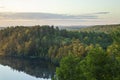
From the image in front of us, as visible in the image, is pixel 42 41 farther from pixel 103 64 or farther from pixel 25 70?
pixel 103 64

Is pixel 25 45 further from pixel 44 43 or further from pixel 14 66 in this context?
pixel 14 66

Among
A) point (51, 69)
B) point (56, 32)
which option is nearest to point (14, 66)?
point (51, 69)

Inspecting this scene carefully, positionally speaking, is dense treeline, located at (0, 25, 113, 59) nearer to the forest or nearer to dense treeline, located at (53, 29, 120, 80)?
the forest

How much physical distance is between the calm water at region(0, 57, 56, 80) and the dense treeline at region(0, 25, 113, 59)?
9478 millimetres

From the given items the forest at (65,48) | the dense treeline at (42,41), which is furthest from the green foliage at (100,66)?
the dense treeline at (42,41)

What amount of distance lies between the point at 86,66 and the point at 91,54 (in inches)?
46.2

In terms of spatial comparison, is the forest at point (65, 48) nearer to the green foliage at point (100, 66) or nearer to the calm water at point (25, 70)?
the green foliage at point (100, 66)

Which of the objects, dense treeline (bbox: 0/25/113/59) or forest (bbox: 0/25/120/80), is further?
dense treeline (bbox: 0/25/113/59)

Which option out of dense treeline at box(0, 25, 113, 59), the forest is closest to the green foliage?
the forest

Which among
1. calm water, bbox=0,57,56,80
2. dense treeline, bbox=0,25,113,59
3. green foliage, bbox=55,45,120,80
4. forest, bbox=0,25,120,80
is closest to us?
green foliage, bbox=55,45,120,80

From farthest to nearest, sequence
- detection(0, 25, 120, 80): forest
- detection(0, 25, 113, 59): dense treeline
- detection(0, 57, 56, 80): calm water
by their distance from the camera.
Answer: detection(0, 25, 113, 59): dense treeline
detection(0, 57, 56, 80): calm water
detection(0, 25, 120, 80): forest

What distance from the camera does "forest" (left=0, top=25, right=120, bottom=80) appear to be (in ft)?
90.7

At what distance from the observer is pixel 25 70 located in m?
103

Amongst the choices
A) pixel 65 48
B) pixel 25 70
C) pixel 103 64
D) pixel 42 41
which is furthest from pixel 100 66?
pixel 42 41
